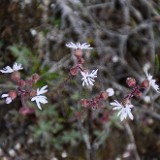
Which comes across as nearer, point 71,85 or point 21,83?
point 21,83

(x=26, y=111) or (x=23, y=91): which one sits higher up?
(x=23, y=91)

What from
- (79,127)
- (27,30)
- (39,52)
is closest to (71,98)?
(79,127)

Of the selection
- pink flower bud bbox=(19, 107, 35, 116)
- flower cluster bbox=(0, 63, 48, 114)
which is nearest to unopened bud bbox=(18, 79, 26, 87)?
flower cluster bbox=(0, 63, 48, 114)

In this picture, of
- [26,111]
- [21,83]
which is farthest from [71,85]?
[21,83]

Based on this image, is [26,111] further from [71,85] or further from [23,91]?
[23,91]

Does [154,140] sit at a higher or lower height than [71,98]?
lower

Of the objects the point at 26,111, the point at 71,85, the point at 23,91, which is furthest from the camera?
the point at 71,85

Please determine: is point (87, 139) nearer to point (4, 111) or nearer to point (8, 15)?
point (4, 111)

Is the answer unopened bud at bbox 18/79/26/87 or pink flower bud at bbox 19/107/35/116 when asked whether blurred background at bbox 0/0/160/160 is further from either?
unopened bud at bbox 18/79/26/87

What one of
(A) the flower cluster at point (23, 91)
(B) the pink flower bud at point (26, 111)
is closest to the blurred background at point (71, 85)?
(B) the pink flower bud at point (26, 111)
